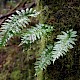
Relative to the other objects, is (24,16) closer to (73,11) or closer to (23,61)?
(73,11)

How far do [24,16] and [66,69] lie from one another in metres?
0.84

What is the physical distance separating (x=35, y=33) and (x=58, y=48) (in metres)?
0.37

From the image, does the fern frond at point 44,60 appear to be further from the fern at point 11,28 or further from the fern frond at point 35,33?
the fern at point 11,28

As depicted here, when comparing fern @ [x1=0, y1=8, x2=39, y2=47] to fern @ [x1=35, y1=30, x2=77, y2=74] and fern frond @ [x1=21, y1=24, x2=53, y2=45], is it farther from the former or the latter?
fern @ [x1=35, y1=30, x2=77, y2=74]

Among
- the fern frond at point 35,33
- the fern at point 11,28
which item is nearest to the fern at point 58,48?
the fern frond at point 35,33

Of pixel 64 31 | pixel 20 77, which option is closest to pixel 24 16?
pixel 64 31

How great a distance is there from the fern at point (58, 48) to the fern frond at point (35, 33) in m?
0.17

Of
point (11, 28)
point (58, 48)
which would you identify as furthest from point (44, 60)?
point (11, 28)

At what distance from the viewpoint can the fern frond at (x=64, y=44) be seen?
2928 mm

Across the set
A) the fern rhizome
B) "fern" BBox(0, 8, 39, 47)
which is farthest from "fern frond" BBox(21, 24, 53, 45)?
"fern" BBox(0, 8, 39, 47)

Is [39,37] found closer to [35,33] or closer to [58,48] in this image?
[35,33]

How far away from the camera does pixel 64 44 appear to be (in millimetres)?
2986

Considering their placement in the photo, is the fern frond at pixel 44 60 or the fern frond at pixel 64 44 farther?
the fern frond at pixel 44 60

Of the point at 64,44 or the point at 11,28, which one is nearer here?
the point at 64,44
